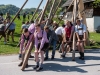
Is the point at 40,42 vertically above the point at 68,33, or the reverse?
the point at 68,33

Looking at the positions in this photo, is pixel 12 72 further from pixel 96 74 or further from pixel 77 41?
pixel 77 41

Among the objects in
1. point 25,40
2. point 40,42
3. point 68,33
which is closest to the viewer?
point 40,42

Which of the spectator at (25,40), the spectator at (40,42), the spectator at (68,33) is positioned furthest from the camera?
the spectator at (68,33)

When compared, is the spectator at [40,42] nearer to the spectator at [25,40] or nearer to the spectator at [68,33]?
the spectator at [25,40]

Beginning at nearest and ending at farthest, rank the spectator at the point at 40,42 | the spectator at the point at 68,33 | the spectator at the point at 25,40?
the spectator at the point at 40,42, the spectator at the point at 25,40, the spectator at the point at 68,33

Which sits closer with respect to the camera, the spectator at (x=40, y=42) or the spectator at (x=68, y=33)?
the spectator at (x=40, y=42)

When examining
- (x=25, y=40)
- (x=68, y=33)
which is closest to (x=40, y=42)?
(x=25, y=40)

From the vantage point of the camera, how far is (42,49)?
26.8ft

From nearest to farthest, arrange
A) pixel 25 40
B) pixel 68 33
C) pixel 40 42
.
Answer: pixel 40 42 < pixel 25 40 < pixel 68 33

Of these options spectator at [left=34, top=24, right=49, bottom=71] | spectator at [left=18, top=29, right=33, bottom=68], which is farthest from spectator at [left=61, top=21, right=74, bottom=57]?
spectator at [left=34, top=24, right=49, bottom=71]

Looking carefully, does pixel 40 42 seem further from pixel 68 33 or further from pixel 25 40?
pixel 68 33

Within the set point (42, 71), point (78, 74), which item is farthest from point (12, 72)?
point (78, 74)

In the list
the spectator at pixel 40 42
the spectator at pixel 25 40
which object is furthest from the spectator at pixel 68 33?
the spectator at pixel 40 42

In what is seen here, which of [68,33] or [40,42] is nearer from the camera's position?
[40,42]
